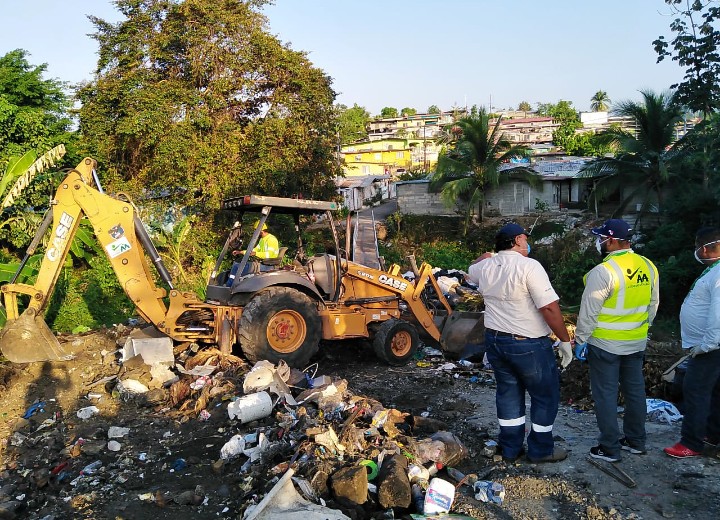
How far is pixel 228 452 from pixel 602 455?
9.16 ft

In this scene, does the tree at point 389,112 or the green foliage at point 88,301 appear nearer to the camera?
the green foliage at point 88,301

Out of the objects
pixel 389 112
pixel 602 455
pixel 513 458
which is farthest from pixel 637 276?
pixel 389 112

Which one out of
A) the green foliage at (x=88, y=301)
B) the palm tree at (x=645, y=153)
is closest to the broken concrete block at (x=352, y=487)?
the green foliage at (x=88, y=301)

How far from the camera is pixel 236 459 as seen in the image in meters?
4.60

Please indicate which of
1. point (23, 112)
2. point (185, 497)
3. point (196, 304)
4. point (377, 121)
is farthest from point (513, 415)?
point (377, 121)

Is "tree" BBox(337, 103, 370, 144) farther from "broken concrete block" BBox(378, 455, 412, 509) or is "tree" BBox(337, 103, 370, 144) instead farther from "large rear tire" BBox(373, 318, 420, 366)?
"broken concrete block" BBox(378, 455, 412, 509)

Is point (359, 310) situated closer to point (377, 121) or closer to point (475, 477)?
point (475, 477)

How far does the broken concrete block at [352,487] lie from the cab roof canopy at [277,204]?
154 inches

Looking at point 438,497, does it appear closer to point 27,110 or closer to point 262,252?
point 262,252

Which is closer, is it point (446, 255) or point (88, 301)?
point (88, 301)

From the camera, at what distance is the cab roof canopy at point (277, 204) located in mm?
6968

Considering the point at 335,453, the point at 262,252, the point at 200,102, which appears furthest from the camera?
the point at 200,102

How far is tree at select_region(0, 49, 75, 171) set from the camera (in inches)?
570

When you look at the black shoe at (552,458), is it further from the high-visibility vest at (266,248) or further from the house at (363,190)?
the house at (363,190)
